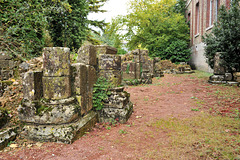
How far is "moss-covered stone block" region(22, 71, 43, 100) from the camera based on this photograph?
9.57 ft

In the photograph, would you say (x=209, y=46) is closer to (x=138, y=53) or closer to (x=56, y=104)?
(x=138, y=53)

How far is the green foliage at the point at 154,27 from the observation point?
1980cm

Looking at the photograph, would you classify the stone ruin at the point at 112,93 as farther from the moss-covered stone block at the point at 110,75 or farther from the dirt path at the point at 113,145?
the dirt path at the point at 113,145

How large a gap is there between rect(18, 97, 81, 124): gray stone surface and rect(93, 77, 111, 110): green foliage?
38.2 inches

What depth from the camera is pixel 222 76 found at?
28.6 ft

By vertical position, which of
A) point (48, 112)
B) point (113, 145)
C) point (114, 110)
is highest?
point (48, 112)

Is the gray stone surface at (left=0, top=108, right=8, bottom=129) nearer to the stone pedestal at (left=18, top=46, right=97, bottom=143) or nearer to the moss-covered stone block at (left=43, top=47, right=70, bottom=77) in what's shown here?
the stone pedestal at (left=18, top=46, right=97, bottom=143)

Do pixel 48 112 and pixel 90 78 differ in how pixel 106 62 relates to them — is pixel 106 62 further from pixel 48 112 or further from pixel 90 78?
pixel 48 112

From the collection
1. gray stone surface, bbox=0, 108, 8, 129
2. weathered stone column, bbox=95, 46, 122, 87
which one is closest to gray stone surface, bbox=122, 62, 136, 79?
weathered stone column, bbox=95, 46, 122, 87

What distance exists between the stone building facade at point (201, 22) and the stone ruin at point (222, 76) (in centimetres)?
584

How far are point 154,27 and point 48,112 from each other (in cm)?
1969

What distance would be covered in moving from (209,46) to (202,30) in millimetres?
8782

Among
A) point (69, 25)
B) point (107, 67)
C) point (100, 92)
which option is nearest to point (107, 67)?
point (107, 67)

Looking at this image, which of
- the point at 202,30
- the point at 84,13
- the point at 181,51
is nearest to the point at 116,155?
the point at 84,13
